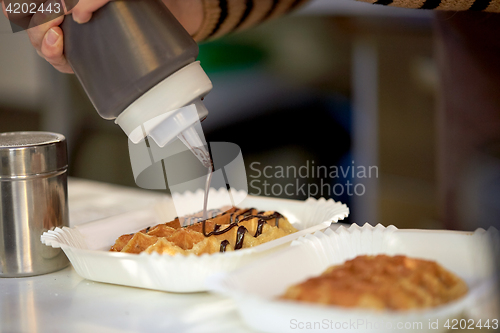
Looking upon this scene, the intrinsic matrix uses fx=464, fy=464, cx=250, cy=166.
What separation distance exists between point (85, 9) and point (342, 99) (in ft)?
8.03

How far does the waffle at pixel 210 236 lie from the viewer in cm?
82

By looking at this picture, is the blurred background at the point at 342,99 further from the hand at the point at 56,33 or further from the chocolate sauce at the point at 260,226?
the hand at the point at 56,33

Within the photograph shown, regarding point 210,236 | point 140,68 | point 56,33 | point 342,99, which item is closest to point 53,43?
point 56,33

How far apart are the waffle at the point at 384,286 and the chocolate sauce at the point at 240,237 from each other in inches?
9.9

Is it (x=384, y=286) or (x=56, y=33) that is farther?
(x=56, y=33)

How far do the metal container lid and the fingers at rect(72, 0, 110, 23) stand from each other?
25 cm

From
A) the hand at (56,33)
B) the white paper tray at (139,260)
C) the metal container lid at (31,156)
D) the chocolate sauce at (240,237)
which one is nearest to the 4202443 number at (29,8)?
the hand at (56,33)

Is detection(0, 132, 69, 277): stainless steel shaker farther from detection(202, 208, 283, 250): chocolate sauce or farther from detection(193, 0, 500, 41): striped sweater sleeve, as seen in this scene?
detection(193, 0, 500, 41): striped sweater sleeve

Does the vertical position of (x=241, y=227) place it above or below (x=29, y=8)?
below

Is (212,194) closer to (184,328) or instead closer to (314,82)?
(184,328)

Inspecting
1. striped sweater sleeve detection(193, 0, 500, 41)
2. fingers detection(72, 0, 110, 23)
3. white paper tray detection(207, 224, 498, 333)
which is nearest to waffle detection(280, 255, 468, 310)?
white paper tray detection(207, 224, 498, 333)

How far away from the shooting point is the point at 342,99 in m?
2.99

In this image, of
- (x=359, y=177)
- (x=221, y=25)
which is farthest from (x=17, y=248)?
(x=359, y=177)

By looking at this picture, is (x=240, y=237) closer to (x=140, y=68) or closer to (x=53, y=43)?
(x=140, y=68)
